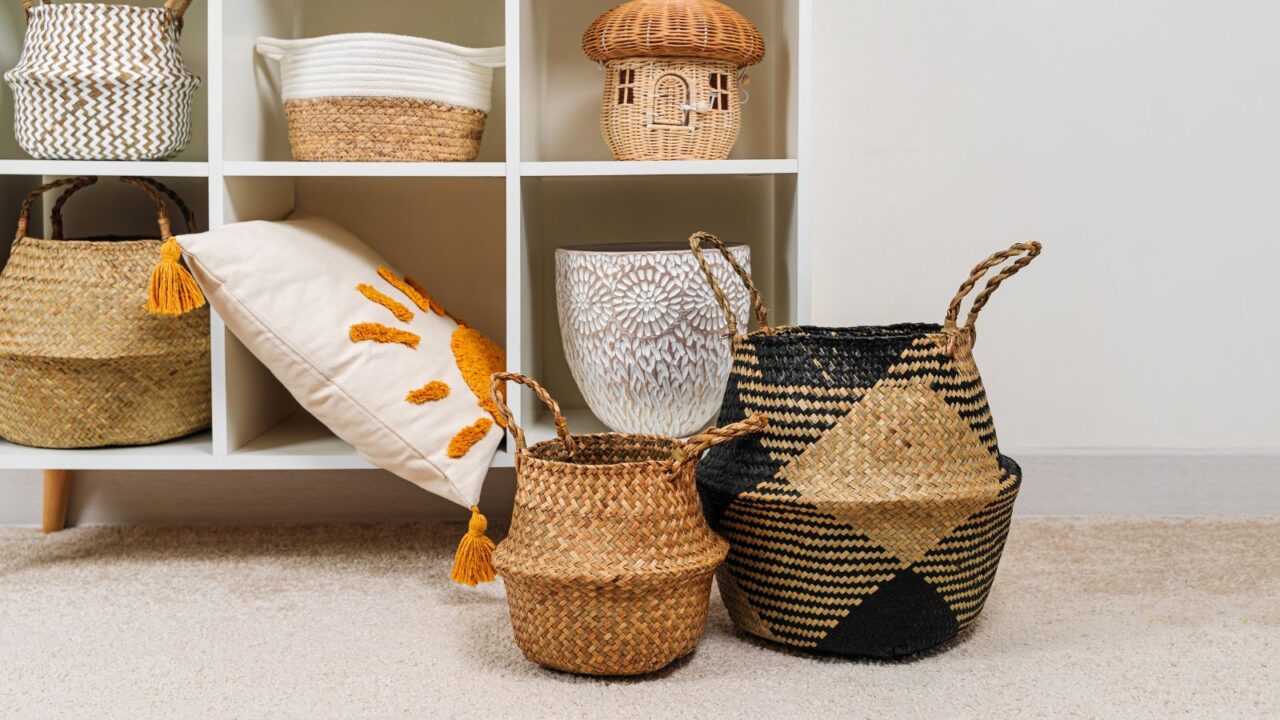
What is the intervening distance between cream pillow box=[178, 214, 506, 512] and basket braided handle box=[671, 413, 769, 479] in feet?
1.04

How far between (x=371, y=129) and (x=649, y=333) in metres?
0.41

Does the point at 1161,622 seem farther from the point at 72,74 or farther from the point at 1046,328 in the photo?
the point at 72,74

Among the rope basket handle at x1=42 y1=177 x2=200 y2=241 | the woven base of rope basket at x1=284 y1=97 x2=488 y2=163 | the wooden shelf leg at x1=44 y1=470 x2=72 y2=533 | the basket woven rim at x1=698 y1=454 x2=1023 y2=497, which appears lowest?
the wooden shelf leg at x1=44 y1=470 x2=72 y2=533

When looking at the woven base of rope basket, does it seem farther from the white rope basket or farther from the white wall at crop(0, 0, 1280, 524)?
the white wall at crop(0, 0, 1280, 524)

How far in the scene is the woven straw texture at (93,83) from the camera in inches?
51.2

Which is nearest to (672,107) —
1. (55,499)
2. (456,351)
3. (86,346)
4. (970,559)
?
(456,351)

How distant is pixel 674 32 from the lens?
4.33ft

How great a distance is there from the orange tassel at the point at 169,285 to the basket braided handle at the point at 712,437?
0.56m

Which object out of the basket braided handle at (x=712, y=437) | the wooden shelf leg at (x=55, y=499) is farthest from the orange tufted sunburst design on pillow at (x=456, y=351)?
the wooden shelf leg at (x=55, y=499)

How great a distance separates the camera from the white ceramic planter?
4.31ft

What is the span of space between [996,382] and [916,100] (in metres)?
0.44

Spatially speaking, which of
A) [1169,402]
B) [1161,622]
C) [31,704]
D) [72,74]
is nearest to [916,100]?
[1169,402]

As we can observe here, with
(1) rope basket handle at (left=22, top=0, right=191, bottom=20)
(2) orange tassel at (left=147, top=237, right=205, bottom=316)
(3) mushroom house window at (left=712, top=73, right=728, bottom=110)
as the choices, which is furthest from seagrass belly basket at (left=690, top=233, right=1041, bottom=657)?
(1) rope basket handle at (left=22, top=0, right=191, bottom=20)

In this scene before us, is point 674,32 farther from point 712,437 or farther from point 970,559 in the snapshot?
point 970,559
